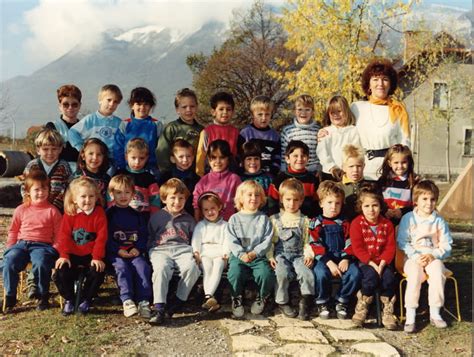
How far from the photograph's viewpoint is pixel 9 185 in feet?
46.5

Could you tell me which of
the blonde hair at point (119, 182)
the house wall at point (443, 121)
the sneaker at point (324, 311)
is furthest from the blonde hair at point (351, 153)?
the house wall at point (443, 121)

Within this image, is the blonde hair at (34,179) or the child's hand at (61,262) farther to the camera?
the blonde hair at (34,179)

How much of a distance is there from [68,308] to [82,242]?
2.04ft

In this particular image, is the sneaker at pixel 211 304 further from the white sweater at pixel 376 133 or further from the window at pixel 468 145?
the window at pixel 468 145

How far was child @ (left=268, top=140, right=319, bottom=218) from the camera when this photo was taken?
18.2 ft

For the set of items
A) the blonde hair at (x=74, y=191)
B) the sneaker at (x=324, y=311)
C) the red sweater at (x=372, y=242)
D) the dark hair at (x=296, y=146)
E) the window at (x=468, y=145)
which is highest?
the window at (x=468, y=145)

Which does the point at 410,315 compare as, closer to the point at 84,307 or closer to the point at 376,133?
the point at 376,133

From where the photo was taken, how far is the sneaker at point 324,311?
4.88m

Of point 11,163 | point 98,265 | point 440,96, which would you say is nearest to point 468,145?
point 440,96

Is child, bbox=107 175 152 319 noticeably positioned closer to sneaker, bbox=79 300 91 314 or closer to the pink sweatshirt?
sneaker, bbox=79 300 91 314

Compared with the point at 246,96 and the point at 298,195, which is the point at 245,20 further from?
the point at 298,195

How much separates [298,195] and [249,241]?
0.67 meters

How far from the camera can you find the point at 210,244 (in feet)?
17.2

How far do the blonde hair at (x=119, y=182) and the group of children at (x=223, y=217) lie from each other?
0.04 feet
